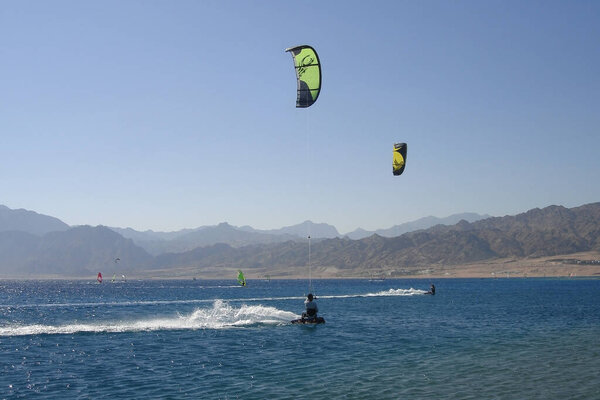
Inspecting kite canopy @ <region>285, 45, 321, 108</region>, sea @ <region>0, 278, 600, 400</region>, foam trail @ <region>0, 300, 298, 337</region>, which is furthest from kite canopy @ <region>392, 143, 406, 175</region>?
kite canopy @ <region>285, 45, 321, 108</region>

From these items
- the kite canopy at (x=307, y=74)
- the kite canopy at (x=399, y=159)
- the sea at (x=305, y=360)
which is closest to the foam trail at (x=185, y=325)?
the sea at (x=305, y=360)

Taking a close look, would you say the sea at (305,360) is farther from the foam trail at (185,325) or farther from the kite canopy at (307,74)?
the kite canopy at (307,74)

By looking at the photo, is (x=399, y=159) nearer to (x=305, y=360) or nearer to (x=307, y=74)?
(x=307, y=74)

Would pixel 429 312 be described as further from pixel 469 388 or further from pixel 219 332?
pixel 469 388

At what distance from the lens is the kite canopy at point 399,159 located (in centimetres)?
4966

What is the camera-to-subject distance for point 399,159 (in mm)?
49844

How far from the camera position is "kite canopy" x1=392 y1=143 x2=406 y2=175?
4966 centimetres

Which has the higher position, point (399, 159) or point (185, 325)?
point (399, 159)

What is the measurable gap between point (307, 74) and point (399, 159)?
58.9 feet

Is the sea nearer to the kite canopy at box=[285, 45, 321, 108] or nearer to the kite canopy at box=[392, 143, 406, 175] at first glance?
the kite canopy at box=[392, 143, 406, 175]

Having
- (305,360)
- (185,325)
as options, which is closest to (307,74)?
(305,360)

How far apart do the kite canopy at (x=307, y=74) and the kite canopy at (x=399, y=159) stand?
1751 cm

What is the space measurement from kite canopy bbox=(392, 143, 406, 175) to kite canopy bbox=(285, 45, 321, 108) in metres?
17.5

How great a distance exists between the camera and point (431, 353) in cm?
3016
